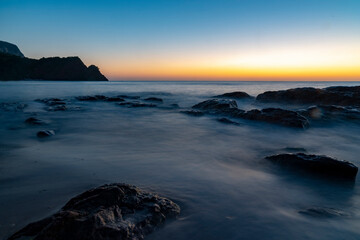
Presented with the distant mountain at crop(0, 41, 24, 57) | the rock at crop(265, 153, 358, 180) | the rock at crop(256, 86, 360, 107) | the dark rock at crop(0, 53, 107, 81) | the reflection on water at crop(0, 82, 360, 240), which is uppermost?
the distant mountain at crop(0, 41, 24, 57)

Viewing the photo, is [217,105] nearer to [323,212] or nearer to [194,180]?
[194,180]

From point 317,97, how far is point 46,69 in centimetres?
11623

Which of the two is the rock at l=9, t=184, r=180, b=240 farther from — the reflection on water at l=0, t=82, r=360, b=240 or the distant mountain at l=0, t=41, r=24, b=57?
the distant mountain at l=0, t=41, r=24, b=57

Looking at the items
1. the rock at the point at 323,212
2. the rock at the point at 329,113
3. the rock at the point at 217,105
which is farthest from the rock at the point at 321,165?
the rock at the point at 217,105

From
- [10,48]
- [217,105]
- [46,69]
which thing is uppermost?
[10,48]

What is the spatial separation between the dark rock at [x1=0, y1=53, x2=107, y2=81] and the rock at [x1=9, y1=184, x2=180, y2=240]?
101 metres

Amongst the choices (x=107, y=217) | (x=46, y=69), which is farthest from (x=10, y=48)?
(x=107, y=217)

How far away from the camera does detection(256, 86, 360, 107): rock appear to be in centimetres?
1319

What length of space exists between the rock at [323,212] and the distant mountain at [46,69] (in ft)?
335

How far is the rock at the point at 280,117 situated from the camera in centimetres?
783

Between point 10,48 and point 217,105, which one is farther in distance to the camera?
point 10,48

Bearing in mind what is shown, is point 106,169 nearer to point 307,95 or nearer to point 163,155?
point 163,155

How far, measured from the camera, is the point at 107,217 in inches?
68.8

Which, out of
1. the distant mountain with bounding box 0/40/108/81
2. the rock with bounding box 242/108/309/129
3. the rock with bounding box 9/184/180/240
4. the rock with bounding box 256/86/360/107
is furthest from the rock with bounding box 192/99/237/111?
the distant mountain with bounding box 0/40/108/81
